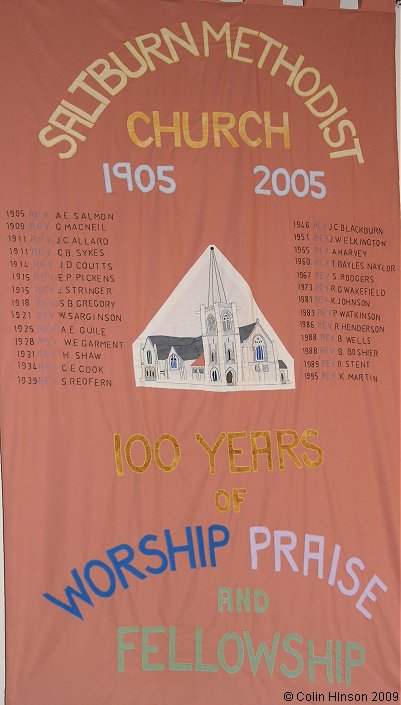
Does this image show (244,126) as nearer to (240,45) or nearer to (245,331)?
(240,45)

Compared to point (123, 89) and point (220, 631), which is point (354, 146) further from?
point (220, 631)

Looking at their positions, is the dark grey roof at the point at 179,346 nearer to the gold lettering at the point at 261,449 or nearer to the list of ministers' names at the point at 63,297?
the list of ministers' names at the point at 63,297

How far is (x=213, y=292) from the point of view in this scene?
303cm

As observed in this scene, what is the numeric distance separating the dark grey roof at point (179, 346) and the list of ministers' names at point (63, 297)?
125mm

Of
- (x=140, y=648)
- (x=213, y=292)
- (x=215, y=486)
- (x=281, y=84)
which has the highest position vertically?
(x=281, y=84)

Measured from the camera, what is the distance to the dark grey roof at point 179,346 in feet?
9.76

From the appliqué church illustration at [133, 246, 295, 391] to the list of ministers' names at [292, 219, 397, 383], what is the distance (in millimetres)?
135

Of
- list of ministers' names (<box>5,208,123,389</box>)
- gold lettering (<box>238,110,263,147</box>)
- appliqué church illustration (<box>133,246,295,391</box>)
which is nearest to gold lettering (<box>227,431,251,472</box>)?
appliqué church illustration (<box>133,246,295,391</box>)

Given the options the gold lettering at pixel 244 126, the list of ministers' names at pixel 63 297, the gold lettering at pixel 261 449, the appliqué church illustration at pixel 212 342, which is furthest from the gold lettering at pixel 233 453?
the gold lettering at pixel 244 126

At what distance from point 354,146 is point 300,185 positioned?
243 millimetres

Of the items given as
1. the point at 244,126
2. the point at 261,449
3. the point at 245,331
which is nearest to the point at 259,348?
the point at 245,331

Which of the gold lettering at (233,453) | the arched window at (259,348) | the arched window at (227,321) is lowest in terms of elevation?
the gold lettering at (233,453)

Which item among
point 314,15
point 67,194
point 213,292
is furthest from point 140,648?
point 314,15

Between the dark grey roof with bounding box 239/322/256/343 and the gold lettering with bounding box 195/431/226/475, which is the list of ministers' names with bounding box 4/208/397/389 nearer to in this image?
the dark grey roof with bounding box 239/322/256/343
